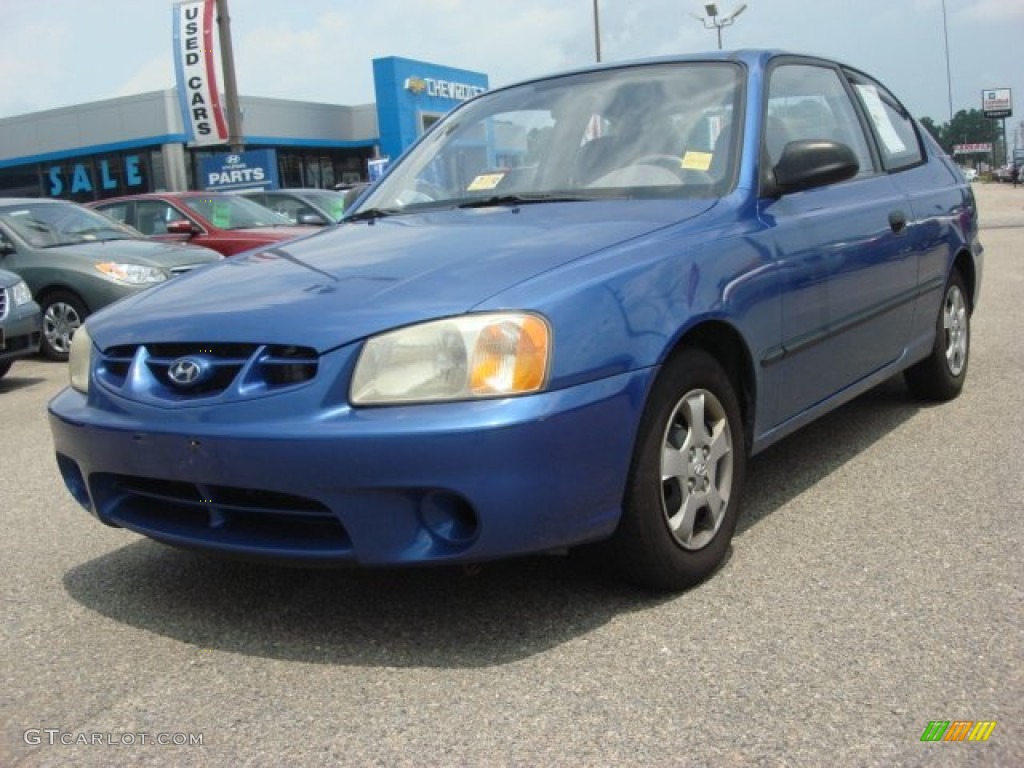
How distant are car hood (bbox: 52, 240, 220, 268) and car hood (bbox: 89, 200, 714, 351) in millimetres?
6206

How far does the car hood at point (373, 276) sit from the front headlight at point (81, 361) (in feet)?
0.14

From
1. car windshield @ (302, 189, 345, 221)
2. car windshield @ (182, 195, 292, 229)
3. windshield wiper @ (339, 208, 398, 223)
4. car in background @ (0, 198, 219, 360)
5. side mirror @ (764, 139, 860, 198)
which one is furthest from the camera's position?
car windshield @ (302, 189, 345, 221)

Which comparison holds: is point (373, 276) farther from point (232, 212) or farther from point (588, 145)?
point (232, 212)

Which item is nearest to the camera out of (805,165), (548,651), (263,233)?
(548,651)

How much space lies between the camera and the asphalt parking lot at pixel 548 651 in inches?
89.4

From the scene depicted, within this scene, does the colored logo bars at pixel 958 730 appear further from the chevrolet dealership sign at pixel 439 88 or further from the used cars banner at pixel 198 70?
the chevrolet dealership sign at pixel 439 88

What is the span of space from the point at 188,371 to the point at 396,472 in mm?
659

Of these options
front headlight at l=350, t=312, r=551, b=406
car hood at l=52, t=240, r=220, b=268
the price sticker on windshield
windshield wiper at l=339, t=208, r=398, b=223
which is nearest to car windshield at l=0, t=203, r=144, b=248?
car hood at l=52, t=240, r=220, b=268

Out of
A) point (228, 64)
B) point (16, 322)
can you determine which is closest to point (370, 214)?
point (16, 322)

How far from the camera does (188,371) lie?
2.71m

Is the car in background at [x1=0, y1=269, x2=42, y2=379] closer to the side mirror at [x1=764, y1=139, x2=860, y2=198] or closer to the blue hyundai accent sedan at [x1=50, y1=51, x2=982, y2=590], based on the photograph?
the blue hyundai accent sedan at [x1=50, y1=51, x2=982, y2=590]

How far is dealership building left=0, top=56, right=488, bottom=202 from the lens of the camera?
1193 inches

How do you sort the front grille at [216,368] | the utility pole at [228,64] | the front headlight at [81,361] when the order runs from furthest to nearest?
1. the utility pole at [228,64]
2. the front headlight at [81,361]
3. the front grille at [216,368]

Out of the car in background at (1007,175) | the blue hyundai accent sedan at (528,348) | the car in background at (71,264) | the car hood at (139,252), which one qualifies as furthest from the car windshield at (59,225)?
the car in background at (1007,175)
